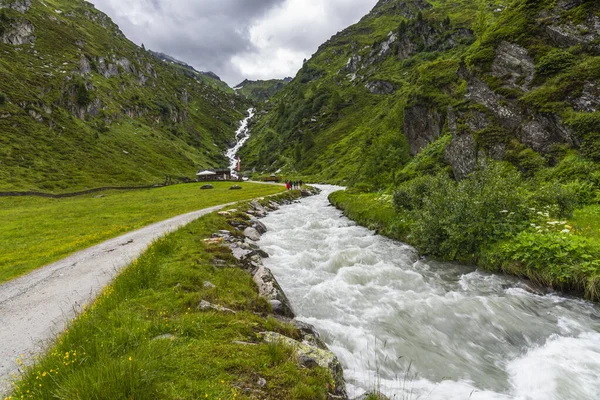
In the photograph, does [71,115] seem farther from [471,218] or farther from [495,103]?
[471,218]

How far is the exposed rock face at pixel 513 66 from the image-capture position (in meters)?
27.3

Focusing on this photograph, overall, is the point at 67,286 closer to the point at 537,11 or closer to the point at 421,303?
the point at 421,303

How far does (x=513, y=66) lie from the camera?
28781mm

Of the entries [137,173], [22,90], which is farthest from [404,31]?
[22,90]

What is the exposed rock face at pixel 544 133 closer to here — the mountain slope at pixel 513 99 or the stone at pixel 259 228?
the mountain slope at pixel 513 99

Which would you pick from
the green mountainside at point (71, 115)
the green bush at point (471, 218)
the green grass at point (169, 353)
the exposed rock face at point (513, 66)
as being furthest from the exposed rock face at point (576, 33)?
the green mountainside at point (71, 115)

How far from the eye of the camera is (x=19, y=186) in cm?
6569

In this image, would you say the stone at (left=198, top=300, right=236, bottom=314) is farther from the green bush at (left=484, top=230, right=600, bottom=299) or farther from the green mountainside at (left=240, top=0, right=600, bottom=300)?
the green bush at (left=484, top=230, right=600, bottom=299)

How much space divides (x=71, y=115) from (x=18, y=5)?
9658 cm

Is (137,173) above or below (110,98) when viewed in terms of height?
below

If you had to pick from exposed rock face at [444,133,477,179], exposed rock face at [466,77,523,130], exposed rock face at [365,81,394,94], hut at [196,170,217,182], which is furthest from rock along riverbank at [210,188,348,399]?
exposed rock face at [365,81,394,94]

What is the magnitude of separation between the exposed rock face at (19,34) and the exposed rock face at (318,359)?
19636 cm

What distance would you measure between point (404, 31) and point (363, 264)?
21164 centimetres

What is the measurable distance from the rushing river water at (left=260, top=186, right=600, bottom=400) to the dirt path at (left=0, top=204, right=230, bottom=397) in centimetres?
853
